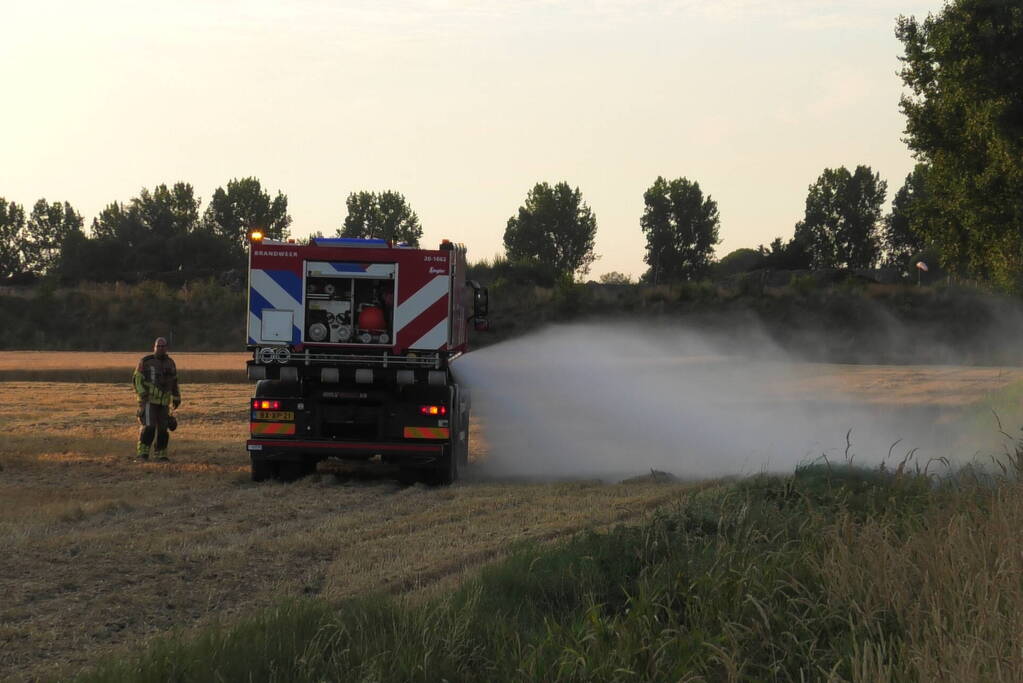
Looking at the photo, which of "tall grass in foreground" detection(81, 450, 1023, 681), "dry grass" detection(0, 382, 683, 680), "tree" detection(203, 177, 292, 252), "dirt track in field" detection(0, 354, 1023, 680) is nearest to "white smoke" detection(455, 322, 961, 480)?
"dirt track in field" detection(0, 354, 1023, 680)

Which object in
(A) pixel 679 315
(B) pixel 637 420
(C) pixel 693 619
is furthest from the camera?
(A) pixel 679 315

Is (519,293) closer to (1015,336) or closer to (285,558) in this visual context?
(1015,336)

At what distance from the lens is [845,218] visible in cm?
10175

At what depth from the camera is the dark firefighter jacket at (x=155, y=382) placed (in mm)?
18562

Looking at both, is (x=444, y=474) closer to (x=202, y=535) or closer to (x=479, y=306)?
(x=479, y=306)

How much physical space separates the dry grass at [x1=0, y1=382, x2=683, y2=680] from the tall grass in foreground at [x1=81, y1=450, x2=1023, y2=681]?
93 centimetres

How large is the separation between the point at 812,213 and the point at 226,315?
54.2 metres

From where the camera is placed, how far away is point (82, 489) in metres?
15.2

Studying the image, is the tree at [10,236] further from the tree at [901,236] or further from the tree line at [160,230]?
the tree at [901,236]

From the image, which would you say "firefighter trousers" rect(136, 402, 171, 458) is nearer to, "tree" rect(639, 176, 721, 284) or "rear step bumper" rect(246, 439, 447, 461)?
"rear step bumper" rect(246, 439, 447, 461)

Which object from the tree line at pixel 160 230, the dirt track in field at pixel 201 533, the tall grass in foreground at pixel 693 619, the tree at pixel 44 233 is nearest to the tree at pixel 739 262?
the tree line at pixel 160 230

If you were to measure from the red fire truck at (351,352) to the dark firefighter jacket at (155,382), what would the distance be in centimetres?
276


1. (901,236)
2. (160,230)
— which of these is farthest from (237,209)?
(901,236)

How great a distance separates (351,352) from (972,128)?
50.5 ft
